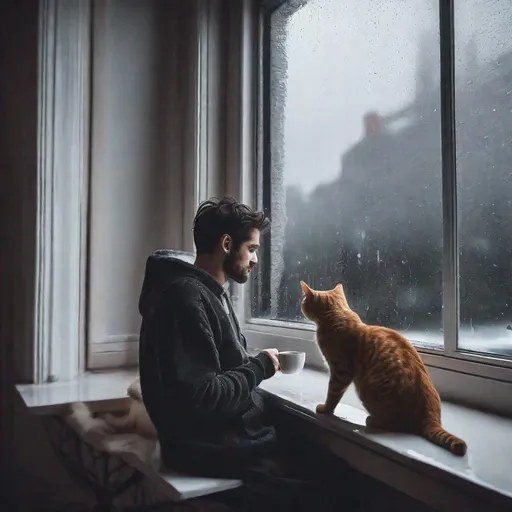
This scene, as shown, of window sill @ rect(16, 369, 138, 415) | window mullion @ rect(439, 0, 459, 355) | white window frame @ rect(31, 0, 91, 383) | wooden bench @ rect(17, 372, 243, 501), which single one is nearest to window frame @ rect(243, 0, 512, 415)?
window mullion @ rect(439, 0, 459, 355)

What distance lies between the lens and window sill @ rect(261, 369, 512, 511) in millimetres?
585

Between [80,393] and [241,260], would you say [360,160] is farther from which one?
[80,393]

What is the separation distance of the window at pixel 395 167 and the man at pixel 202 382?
33 cm

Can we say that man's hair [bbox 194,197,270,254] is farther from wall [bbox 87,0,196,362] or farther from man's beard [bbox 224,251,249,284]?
wall [bbox 87,0,196,362]

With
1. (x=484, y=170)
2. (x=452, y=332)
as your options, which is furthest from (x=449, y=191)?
(x=452, y=332)

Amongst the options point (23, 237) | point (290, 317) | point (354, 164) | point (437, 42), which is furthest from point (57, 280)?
point (437, 42)

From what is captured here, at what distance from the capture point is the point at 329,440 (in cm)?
85

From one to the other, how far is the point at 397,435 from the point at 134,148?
1108 millimetres

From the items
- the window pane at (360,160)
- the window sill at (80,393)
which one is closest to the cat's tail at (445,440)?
the window pane at (360,160)

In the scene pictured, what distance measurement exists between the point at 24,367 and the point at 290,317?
690 mm

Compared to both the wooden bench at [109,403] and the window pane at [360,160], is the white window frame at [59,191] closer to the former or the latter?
the wooden bench at [109,403]

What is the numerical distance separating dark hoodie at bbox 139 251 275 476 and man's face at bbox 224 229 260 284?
0.18 ft

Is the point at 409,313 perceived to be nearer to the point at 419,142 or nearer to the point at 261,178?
the point at 419,142

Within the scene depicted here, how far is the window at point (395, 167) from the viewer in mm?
862
